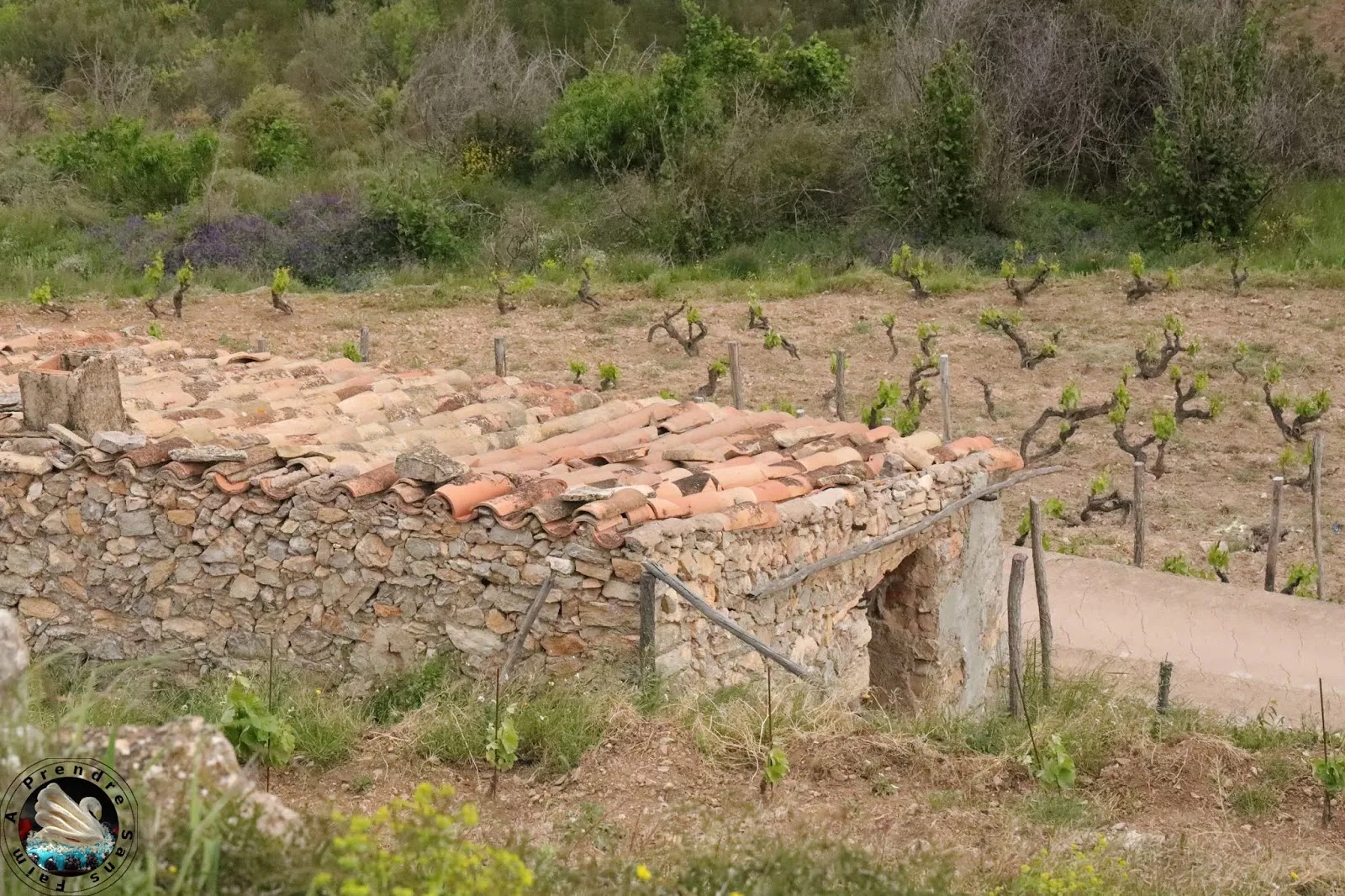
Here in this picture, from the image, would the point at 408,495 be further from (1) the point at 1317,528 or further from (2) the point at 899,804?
(1) the point at 1317,528

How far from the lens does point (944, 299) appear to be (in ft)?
66.3

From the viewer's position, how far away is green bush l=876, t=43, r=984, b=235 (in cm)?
2334

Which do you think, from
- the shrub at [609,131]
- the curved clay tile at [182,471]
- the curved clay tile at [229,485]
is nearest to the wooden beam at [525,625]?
the curved clay tile at [229,485]

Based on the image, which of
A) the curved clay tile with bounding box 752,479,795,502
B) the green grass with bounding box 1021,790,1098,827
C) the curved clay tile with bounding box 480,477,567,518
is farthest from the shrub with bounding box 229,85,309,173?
the green grass with bounding box 1021,790,1098,827

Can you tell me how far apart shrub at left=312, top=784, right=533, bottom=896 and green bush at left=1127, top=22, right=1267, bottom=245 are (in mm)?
21606

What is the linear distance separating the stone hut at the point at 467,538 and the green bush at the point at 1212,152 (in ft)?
52.4

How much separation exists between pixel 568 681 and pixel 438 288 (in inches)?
584

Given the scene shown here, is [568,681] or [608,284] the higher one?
[568,681]

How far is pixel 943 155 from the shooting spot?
23.3 metres

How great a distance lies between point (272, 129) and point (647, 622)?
23.7 meters

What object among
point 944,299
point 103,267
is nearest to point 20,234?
point 103,267

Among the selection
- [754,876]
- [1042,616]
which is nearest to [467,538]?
[754,876]

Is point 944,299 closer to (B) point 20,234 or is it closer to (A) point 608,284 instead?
(A) point 608,284

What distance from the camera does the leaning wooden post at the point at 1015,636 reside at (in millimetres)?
8367
